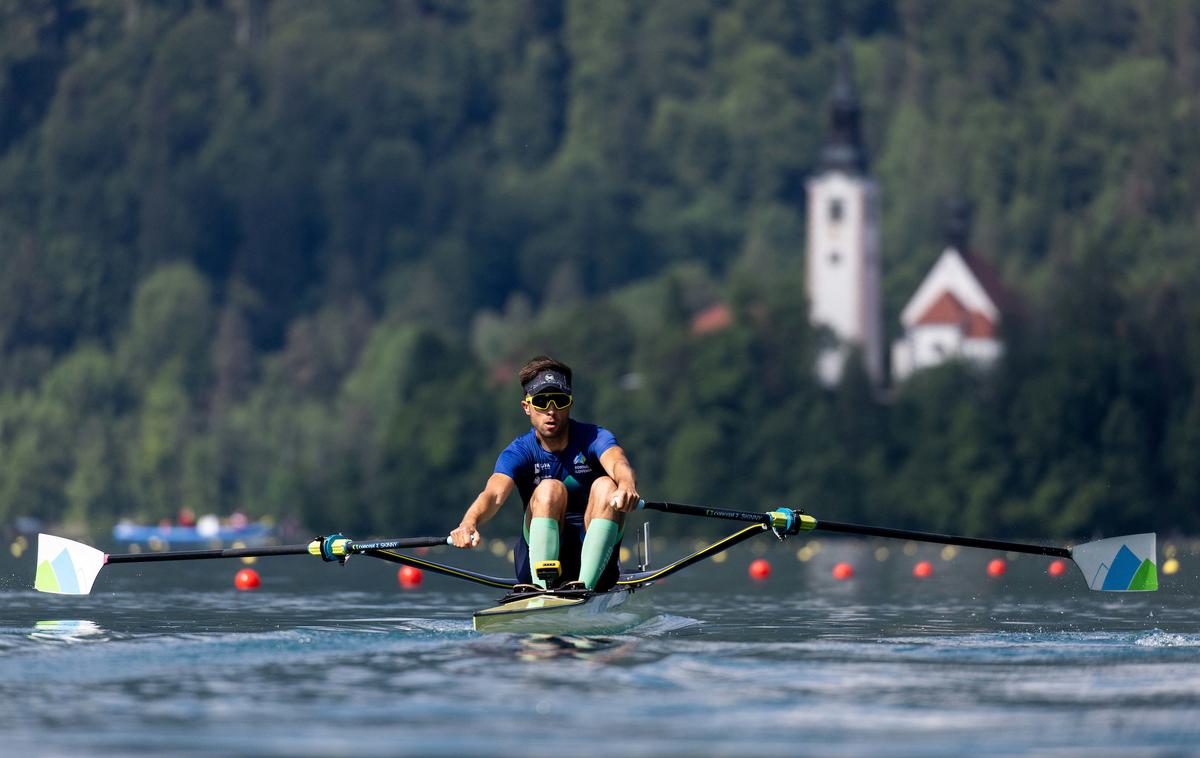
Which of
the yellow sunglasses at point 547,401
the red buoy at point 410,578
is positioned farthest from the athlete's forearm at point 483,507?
the red buoy at point 410,578

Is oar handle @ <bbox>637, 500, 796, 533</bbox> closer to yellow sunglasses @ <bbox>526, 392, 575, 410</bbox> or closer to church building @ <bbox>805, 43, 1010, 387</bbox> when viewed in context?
yellow sunglasses @ <bbox>526, 392, 575, 410</bbox>

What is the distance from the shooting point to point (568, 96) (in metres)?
185

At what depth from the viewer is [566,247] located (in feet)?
543

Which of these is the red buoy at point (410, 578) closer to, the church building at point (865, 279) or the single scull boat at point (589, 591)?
the single scull boat at point (589, 591)

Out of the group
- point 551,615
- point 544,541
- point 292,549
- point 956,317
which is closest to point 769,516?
point 544,541

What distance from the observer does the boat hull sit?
67.0 feet

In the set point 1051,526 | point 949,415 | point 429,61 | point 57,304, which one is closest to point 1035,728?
point 1051,526

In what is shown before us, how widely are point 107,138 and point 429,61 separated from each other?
2656 centimetres

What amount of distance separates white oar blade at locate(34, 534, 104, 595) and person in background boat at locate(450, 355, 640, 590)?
4433 mm

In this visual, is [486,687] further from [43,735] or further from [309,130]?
[309,130]

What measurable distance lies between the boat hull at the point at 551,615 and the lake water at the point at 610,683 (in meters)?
0.16

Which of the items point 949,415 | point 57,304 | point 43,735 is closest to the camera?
point 43,735

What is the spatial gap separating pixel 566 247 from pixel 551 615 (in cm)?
14535

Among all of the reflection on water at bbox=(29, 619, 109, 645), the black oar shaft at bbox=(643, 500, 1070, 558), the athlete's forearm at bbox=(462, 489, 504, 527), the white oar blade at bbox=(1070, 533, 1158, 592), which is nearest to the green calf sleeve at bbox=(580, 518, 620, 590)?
the athlete's forearm at bbox=(462, 489, 504, 527)
